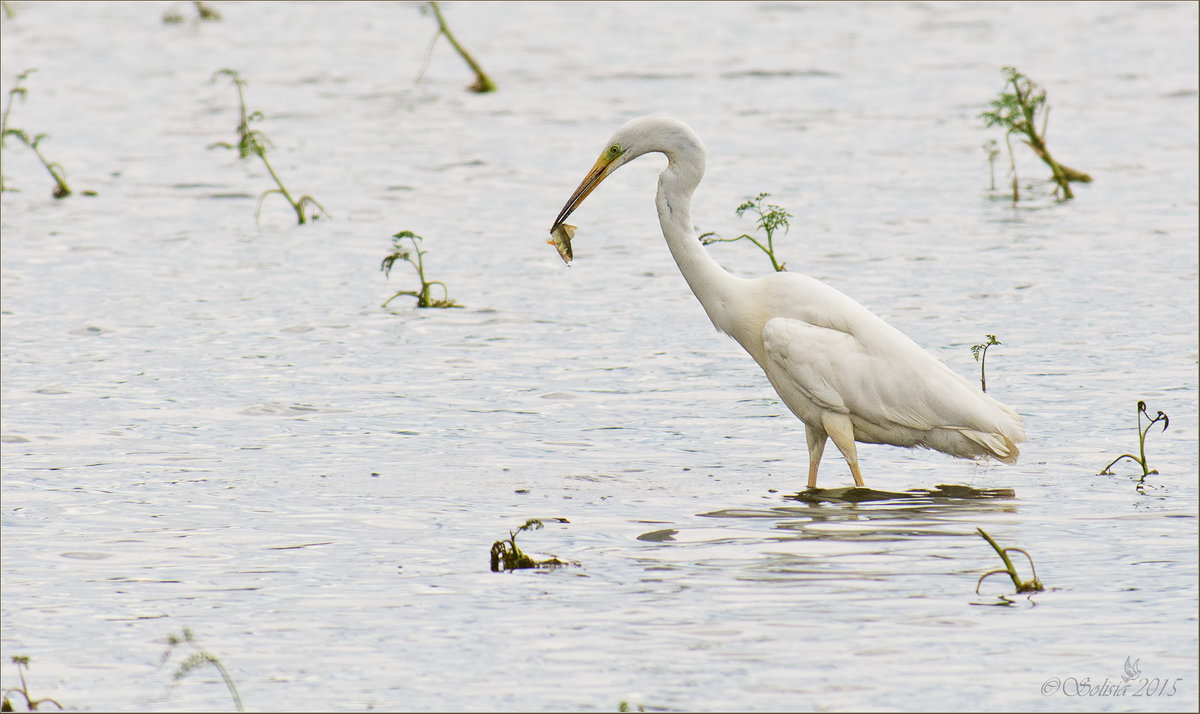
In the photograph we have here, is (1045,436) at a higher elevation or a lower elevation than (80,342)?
lower

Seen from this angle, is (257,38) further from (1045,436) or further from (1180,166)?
(1045,436)

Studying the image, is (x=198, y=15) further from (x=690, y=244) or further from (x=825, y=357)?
(x=825, y=357)

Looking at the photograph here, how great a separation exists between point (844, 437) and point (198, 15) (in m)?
19.3

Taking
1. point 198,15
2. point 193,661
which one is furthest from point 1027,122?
point 198,15

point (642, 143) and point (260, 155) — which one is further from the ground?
point (260, 155)

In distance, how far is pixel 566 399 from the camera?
9.28 meters

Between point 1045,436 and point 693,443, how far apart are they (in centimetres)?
172

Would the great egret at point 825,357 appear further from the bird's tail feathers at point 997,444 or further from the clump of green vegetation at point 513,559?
the clump of green vegetation at point 513,559

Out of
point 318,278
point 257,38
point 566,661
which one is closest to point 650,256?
point 318,278

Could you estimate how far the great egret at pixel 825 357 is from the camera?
7.56m

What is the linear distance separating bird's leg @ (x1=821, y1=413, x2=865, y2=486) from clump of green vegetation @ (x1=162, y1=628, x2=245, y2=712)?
10.4 feet

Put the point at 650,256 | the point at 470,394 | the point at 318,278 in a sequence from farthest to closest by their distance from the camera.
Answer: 1. the point at 650,256
2. the point at 318,278
3. the point at 470,394

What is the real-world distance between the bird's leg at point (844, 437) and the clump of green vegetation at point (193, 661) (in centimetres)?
316

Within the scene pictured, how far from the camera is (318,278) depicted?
487 inches
